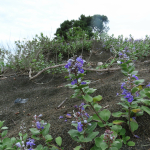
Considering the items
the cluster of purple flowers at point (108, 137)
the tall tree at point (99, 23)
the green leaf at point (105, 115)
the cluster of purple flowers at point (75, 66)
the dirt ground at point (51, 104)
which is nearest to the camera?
the cluster of purple flowers at point (108, 137)

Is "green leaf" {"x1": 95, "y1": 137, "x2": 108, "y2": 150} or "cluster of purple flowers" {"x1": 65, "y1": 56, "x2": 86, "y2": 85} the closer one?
"green leaf" {"x1": 95, "y1": 137, "x2": 108, "y2": 150}

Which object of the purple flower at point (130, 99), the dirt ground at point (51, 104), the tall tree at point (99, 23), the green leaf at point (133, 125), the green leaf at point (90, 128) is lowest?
the dirt ground at point (51, 104)

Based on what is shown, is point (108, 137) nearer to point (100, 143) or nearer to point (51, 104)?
point (100, 143)

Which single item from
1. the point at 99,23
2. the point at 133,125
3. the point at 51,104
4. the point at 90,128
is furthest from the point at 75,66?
the point at 99,23

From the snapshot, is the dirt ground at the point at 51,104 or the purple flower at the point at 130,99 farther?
the dirt ground at the point at 51,104

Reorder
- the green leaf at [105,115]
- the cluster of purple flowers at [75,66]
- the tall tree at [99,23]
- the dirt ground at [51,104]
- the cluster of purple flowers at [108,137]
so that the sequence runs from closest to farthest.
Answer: the cluster of purple flowers at [108,137], the cluster of purple flowers at [75,66], the green leaf at [105,115], the dirt ground at [51,104], the tall tree at [99,23]

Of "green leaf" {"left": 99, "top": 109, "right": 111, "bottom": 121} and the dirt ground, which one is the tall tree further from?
"green leaf" {"left": 99, "top": 109, "right": 111, "bottom": 121}

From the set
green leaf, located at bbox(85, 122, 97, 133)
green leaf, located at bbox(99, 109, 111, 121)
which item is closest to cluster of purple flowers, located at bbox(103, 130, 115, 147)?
green leaf, located at bbox(85, 122, 97, 133)

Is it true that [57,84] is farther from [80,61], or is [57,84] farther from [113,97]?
[80,61]

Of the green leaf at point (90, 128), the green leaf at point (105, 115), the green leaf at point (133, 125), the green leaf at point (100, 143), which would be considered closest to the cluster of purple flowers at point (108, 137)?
the green leaf at point (100, 143)

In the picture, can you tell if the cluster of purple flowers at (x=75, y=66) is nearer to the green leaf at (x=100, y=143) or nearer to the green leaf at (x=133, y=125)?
the green leaf at (x=100, y=143)

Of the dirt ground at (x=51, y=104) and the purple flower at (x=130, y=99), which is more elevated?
the purple flower at (x=130, y=99)

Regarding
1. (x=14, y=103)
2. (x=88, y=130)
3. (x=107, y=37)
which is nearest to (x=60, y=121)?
(x=88, y=130)

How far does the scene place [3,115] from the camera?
286 cm
